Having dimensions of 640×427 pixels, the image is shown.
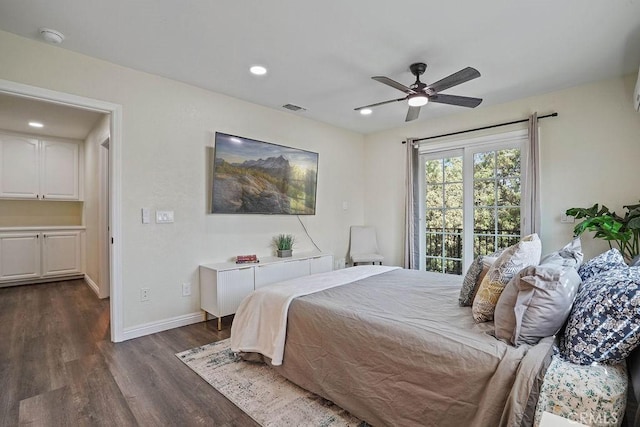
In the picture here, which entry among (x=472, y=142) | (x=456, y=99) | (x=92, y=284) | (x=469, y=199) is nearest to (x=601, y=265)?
(x=456, y=99)

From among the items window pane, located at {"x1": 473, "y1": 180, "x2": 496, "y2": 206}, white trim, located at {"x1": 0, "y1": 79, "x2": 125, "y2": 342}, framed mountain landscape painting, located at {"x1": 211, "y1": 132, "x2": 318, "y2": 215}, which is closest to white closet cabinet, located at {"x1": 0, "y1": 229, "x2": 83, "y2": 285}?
white trim, located at {"x1": 0, "y1": 79, "x2": 125, "y2": 342}

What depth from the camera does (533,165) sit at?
→ 3.59 m

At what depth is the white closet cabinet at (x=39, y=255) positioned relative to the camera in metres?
4.96

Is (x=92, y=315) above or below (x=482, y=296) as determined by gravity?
below

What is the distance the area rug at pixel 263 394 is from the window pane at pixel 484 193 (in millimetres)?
3335

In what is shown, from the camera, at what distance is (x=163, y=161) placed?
3.23 m

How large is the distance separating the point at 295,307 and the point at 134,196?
6.69 ft

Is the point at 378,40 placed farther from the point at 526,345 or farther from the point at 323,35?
the point at 526,345

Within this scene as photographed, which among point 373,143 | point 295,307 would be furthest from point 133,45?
point 373,143

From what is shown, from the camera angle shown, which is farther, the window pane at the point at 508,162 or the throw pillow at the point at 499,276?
the window pane at the point at 508,162

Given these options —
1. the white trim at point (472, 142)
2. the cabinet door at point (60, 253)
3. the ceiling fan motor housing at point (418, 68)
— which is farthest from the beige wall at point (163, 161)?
the cabinet door at point (60, 253)

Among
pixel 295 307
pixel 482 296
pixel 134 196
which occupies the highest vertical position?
pixel 134 196

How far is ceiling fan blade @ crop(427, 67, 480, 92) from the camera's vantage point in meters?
2.39

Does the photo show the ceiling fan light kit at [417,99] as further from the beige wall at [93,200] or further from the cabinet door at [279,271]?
the beige wall at [93,200]
